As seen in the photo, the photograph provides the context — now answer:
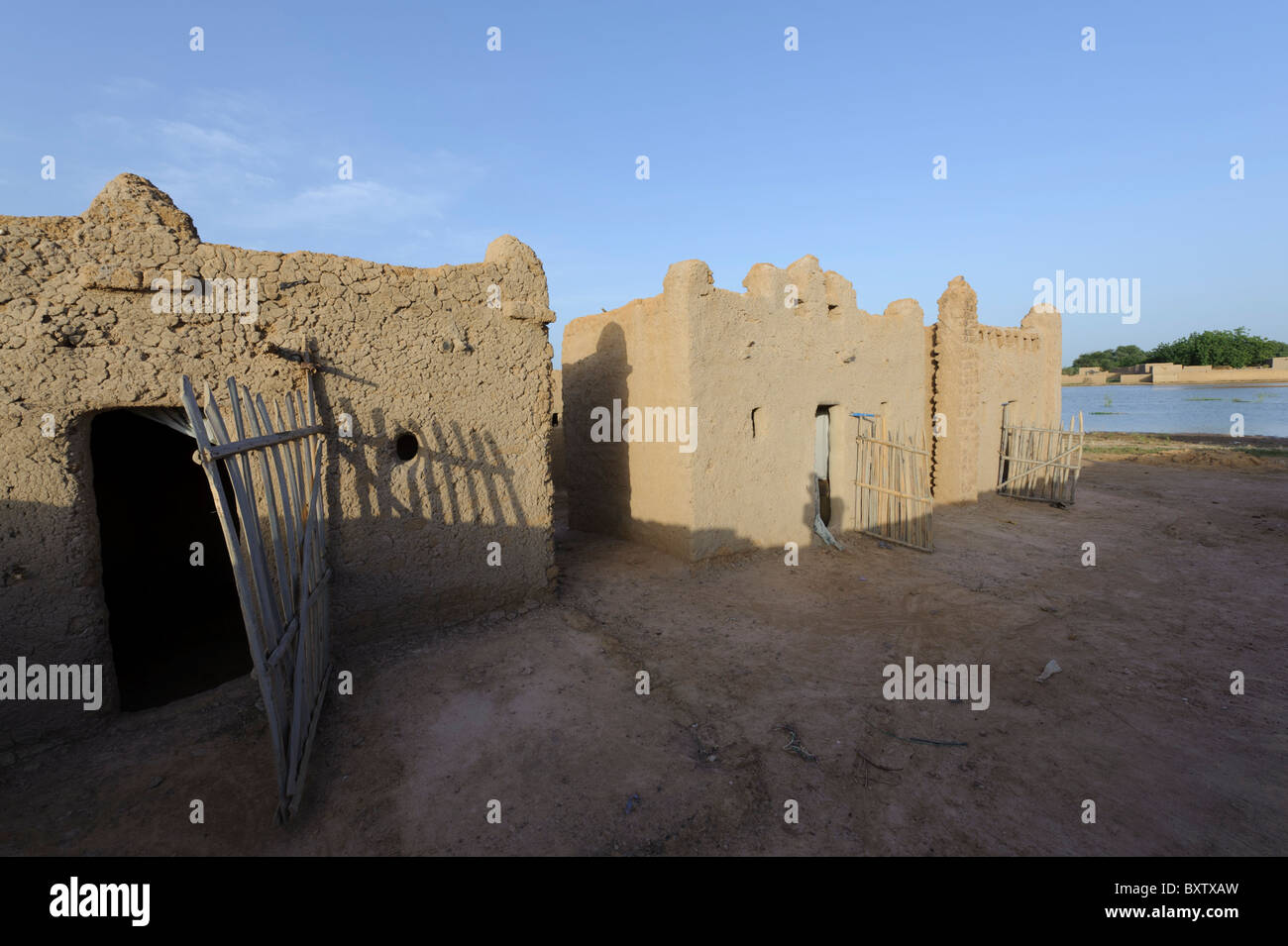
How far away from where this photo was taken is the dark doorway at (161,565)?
581cm

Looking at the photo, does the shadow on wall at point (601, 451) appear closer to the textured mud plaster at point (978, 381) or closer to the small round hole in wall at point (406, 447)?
the small round hole in wall at point (406, 447)

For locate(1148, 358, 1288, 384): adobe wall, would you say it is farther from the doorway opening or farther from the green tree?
the doorway opening

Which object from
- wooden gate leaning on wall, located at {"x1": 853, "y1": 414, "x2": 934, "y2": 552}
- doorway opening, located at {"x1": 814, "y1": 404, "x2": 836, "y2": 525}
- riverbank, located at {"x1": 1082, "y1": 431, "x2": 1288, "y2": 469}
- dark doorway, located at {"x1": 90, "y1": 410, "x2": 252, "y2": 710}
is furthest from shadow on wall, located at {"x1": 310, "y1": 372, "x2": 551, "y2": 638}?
riverbank, located at {"x1": 1082, "y1": 431, "x2": 1288, "y2": 469}

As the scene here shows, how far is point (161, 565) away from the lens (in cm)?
779

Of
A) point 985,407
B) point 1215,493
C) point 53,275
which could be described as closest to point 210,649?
point 53,275

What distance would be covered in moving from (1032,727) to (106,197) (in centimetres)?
765

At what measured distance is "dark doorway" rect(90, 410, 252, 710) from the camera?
5.81 metres

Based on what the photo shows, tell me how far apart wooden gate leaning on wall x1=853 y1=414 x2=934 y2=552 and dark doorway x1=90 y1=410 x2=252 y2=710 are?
846cm

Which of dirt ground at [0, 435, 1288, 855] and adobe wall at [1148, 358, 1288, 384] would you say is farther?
adobe wall at [1148, 358, 1288, 384]

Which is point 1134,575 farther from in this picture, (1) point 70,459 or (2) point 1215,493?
(1) point 70,459

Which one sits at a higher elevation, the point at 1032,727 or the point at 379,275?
the point at 379,275

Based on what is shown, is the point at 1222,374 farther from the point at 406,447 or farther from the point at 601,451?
the point at 406,447

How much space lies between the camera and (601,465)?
31.7 ft

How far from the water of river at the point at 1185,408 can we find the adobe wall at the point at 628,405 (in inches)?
985
